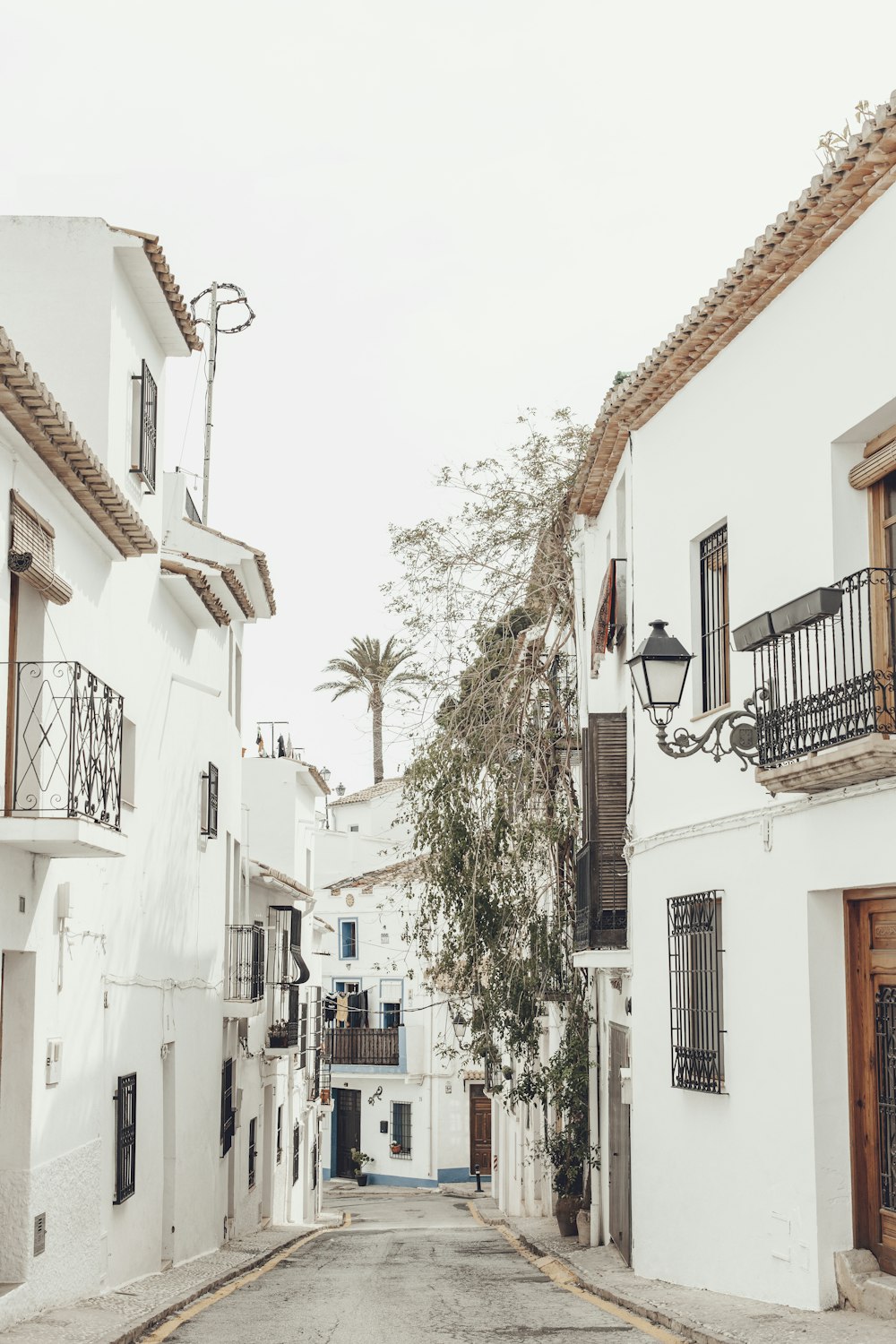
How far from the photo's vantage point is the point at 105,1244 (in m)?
12.4

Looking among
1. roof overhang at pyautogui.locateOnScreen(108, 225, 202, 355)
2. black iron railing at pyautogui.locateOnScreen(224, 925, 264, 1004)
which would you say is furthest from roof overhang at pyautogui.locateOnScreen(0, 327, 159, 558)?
black iron railing at pyautogui.locateOnScreen(224, 925, 264, 1004)

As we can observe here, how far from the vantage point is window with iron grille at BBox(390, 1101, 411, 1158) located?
43250 mm

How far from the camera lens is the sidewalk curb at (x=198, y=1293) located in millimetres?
9633

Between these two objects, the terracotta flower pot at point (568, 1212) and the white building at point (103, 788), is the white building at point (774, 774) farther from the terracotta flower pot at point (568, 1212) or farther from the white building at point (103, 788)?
the terracotta flower pot at point (568, 1212)

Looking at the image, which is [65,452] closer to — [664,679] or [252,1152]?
[664,679]

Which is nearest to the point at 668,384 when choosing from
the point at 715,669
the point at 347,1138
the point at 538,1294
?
the point at 715,669

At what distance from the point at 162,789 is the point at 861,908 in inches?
337

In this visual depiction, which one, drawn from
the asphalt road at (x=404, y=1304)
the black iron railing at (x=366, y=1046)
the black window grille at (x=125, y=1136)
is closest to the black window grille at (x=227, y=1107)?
the asphalt road at (x=404, y=1304)

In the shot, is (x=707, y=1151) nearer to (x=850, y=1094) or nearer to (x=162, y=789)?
(x=850, y=1094)

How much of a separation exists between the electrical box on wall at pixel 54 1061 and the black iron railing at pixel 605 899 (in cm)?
560

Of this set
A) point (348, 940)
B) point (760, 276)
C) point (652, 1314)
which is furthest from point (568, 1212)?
point (348, 940)

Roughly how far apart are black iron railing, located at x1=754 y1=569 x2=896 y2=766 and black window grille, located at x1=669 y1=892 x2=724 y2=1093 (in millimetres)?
2332

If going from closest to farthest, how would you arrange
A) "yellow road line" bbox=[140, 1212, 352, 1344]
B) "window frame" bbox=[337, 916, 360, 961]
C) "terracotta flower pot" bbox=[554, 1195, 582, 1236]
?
"yellow road line" bbox=[140, 1212, 352, 1344]
"terracotta flower pot" bbox=[554, 1195, 582, 1236]
"window frame" bbox=[337, 916, 360, 961]

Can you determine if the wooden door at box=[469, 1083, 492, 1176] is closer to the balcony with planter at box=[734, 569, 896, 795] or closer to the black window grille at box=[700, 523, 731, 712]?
the black window grille at box=[700, 523, 731, 712]
